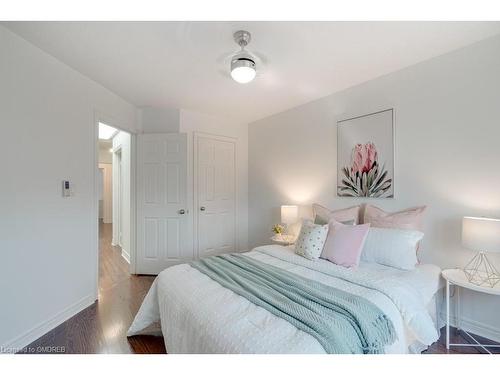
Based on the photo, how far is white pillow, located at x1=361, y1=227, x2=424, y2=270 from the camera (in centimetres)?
206

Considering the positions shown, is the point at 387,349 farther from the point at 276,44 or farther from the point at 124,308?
the point at 124,308

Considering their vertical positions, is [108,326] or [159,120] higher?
[159,120]

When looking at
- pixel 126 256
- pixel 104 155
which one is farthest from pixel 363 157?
pixel 104 155

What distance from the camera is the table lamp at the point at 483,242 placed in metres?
1.68

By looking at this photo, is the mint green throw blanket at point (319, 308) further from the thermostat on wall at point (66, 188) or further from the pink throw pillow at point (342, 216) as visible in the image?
the thermostat on wall at point (66, 188)

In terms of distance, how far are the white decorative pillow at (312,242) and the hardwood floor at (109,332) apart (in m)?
1.02

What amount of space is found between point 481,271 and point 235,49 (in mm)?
2620

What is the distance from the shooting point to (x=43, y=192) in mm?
2090

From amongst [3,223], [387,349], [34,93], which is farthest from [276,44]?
[3,223]

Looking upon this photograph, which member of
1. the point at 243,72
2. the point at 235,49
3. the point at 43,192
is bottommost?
the point at 43,192

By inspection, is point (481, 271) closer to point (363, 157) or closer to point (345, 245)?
point (345, 245)

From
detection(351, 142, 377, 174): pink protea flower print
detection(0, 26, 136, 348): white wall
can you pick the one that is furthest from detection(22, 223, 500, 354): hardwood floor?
detection(351, 142, 377, 174): pink protea flower print

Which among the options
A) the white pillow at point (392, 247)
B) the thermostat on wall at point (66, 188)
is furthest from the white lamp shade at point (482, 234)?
the thermostat on wall at point (66, 188)

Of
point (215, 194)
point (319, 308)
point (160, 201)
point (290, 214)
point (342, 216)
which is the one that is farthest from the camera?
point (215, 194)
